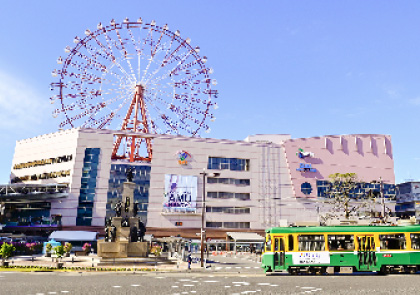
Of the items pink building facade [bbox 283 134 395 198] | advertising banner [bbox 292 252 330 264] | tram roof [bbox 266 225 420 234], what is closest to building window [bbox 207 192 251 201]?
pink building facade [bbox 283 134 395 198]

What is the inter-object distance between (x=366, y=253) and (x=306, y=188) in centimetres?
4989

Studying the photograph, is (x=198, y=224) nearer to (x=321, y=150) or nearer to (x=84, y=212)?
(x=84, y=212)

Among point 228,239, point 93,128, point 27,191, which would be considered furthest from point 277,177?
point 27,191

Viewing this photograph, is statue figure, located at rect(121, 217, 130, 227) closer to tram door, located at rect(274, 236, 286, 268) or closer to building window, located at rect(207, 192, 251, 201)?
tram door, located at rect(274, 236, 286, 268)

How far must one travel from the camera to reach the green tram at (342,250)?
24.5 metres

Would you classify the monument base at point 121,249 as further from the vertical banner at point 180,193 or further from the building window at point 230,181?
the building window at point 230,181

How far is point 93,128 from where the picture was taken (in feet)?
229

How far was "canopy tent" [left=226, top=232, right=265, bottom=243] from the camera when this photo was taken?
6412 centimetres

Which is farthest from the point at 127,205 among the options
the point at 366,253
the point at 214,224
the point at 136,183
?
the point at 214,224

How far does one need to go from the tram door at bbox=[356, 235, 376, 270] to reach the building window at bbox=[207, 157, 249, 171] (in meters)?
48.1

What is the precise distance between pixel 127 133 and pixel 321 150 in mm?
40853

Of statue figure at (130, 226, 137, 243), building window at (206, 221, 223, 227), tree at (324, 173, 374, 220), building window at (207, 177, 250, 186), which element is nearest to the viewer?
statue figure at (130, 226, 137, 243)

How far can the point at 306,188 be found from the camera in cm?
7369

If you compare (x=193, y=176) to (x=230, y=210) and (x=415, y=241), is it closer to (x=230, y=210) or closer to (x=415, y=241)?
(x=230, y=210)
